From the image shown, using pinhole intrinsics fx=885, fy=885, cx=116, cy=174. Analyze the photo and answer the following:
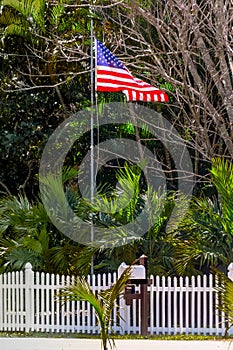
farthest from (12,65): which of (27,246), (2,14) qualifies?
(27,246)

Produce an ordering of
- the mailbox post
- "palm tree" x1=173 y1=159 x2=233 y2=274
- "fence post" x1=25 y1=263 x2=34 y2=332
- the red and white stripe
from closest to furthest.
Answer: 1. the mailbox post
2. "fence post" x1=25 y1=263 x2=34 y2=332
3. "palm tree" x1=173 y1=159 x2=233 y2=274
4. the red and white stripe

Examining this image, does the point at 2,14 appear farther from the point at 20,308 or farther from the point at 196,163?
the point at 20,308

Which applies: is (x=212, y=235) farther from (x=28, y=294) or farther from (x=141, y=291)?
(x=28, y=294)

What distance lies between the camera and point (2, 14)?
795 inches

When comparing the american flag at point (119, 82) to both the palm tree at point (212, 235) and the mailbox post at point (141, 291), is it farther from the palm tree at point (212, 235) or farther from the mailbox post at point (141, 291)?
the mailbox post at point (141, 291)

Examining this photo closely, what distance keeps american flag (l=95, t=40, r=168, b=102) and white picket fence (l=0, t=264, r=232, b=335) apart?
3.38m

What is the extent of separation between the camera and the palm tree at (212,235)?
46.8 ft

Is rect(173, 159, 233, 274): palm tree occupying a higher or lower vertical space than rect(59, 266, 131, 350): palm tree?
higher

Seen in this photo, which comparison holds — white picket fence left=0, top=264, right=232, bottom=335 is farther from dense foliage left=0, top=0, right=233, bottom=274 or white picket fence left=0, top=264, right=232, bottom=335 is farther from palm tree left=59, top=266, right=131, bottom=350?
palm tree left=59, top=266, right=131, bottom=350

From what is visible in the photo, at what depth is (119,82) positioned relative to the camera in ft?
50.7

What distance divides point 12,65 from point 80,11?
88.1 inches

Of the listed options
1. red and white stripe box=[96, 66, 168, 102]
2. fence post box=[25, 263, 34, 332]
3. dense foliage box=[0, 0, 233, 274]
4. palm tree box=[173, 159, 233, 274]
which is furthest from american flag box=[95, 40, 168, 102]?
fence post box=[25, 263, 34, 332]

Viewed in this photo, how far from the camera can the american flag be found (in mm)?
15273

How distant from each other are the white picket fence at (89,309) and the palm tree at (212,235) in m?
0.63
